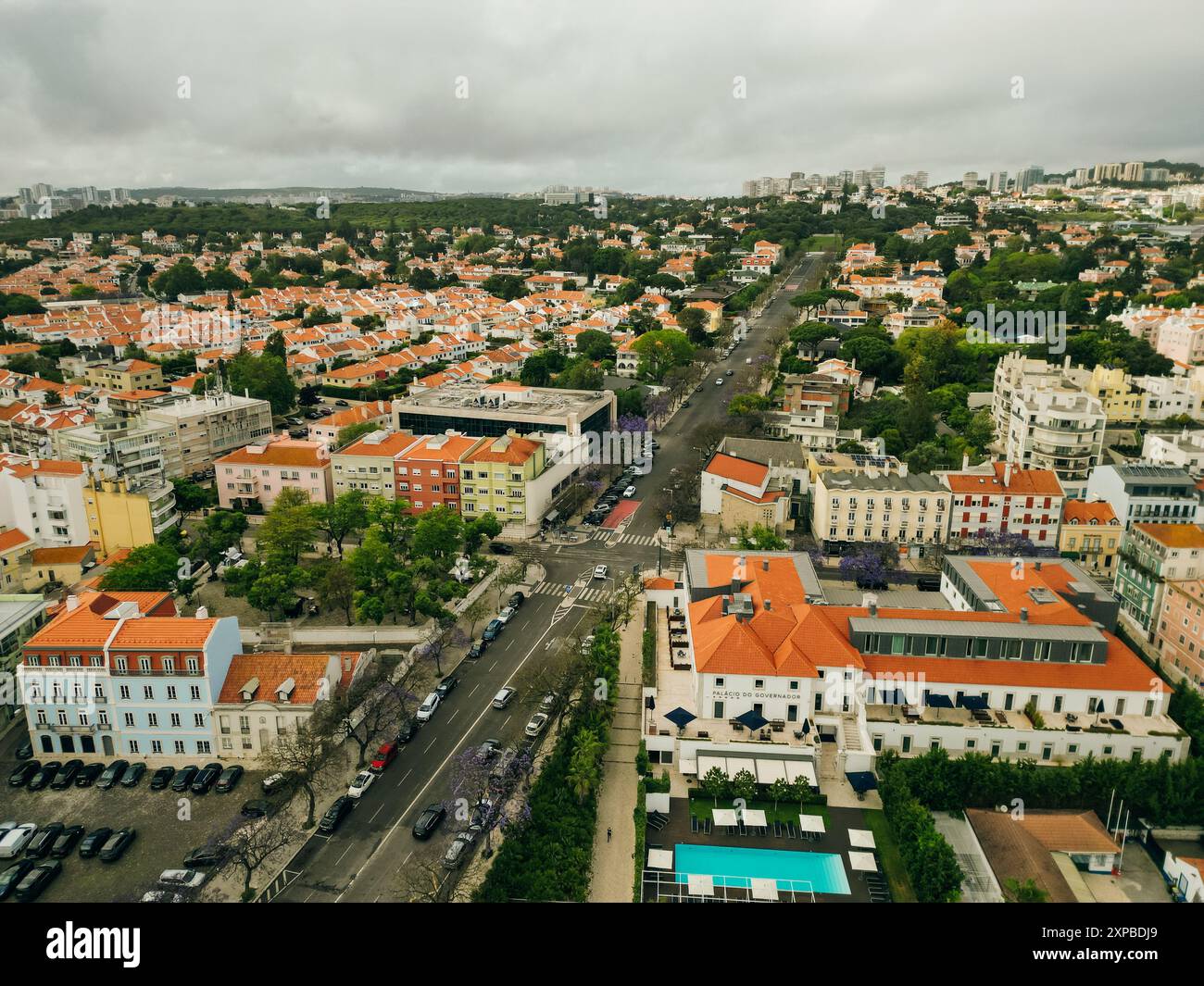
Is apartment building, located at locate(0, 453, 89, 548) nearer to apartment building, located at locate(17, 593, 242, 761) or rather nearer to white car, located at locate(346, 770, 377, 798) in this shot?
apartment building, located at locate(17, 593, 242, 761)

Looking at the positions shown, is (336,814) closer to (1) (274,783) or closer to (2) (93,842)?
(1) (274,783)

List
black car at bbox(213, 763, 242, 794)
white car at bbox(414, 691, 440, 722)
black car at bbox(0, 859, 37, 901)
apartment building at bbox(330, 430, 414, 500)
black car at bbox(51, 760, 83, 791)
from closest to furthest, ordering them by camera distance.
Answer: black car at bbox(0, 859, 37, 901) → black car at bbox(213, 763, 242, 794) → black car at bbox(51, 760, 83, 791) → white car at bbox(414, 691, 440, 722) → apartment building at bbox(330, 430, 414, 500)

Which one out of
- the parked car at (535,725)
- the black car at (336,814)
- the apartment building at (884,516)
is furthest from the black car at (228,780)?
the apartment building at (884,516)

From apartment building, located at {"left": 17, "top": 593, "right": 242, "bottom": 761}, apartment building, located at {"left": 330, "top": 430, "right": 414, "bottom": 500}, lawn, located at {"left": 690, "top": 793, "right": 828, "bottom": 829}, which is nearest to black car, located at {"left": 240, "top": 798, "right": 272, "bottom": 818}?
apartment building, located at {"left": 17, "top": 593, "right": 242, "bottom": 761}

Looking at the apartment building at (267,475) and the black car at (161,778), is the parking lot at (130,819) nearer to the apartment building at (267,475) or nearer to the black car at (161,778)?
the black car at (161,778)

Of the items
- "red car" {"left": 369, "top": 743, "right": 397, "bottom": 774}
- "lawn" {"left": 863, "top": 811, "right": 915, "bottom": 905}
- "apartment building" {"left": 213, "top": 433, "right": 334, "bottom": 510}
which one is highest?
"apartment building" {"left": 213, "top": 433, "right": 334, "bottom": 510}

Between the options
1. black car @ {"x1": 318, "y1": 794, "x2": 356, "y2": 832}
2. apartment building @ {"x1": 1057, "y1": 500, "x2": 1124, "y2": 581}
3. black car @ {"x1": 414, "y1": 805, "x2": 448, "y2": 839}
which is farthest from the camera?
apartment building @ {"x1": 1057, "y1": 500, "x2": 1124, "y2": 581}
